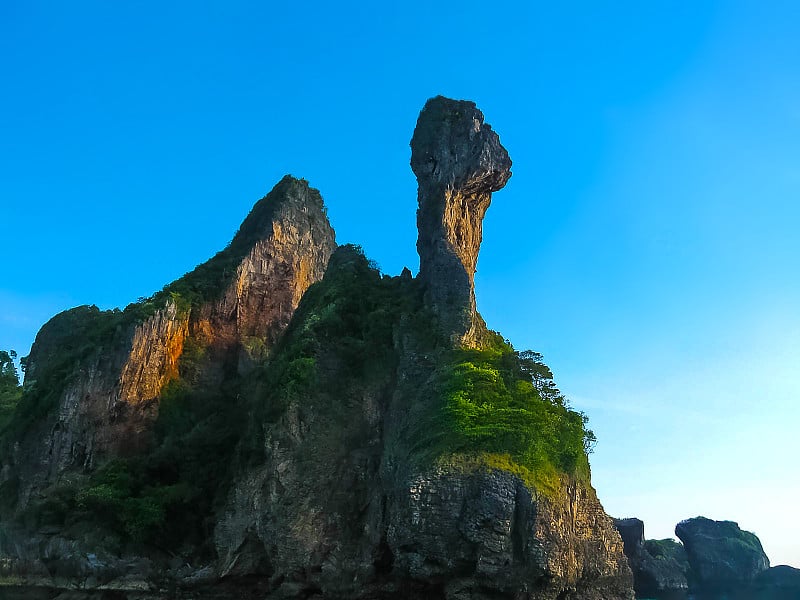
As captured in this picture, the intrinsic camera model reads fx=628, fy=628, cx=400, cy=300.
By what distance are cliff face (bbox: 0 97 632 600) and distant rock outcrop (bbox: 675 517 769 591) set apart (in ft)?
131

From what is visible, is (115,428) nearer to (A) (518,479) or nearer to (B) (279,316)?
(B) (279,316)

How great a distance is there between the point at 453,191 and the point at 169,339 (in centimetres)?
1918

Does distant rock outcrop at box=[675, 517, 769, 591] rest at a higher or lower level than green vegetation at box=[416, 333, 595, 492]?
lower

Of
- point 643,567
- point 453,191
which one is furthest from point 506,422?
point 643,567

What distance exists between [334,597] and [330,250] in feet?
105

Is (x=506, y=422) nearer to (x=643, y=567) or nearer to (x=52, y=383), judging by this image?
(x=52, y=383)

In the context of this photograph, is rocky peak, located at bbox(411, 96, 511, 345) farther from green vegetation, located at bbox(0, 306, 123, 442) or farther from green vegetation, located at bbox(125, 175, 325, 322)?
green vegetation, located at bbox(0, 306, 123, 442)

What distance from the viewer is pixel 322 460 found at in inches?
990

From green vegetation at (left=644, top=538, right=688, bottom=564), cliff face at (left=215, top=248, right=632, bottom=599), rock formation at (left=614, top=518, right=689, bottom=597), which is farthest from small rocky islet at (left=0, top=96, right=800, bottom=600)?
green vegetation at (left=644, top=538, right=688, bottom=564)

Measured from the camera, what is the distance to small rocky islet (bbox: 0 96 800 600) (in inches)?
821

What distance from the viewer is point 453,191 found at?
3023 centimetres

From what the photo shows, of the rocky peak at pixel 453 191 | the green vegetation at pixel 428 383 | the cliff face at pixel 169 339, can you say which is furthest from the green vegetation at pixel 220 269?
the rocky peak at pixel 453 191

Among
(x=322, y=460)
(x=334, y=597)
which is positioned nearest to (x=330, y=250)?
(x=322, y=460)

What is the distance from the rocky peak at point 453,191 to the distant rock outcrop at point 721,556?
4426 cm
